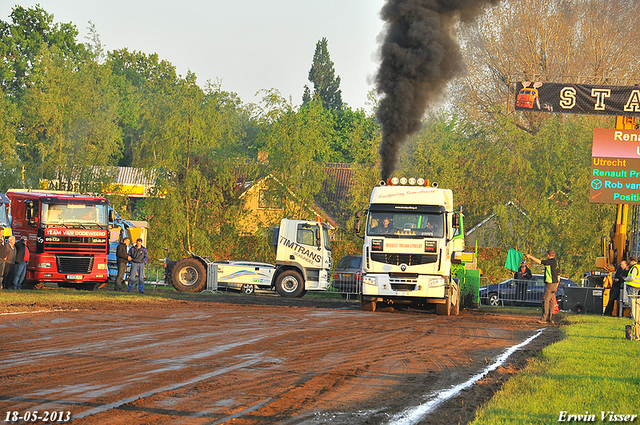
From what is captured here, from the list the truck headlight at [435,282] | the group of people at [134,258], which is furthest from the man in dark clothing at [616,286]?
the group of people at [134,258]

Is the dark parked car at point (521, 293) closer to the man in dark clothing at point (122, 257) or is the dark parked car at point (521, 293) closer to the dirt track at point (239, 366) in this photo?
the dirt track at point (239, 366)

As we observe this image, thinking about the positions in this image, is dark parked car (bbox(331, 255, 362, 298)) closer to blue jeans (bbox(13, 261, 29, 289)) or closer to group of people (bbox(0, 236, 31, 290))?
group of people (bbox(0, 236, 31, 290))

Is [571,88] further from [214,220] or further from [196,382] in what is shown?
[196,382]

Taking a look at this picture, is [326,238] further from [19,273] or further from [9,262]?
[9,262]

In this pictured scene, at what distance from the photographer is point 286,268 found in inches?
1161

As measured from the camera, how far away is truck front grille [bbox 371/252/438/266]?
812 inches

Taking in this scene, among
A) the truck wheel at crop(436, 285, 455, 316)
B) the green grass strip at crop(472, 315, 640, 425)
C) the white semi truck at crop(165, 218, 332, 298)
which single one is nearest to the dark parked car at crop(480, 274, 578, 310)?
the white semi truck at crop(165, 218, 332, 298)

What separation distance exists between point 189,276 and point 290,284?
3983mm

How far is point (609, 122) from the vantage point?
38938 millimetres

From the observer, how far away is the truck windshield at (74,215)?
26.0m

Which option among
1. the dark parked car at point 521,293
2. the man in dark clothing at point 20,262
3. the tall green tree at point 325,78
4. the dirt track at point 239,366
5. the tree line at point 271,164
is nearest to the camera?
the dirt track at point 239,366

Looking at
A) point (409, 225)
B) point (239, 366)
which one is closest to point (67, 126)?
point (409, 225)

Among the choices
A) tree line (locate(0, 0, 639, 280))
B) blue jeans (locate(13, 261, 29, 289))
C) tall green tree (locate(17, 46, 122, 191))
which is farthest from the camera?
tall green tree (locate(17, 46, 122, 191))

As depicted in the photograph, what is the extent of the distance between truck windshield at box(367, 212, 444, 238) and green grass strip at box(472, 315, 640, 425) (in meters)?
6.52
